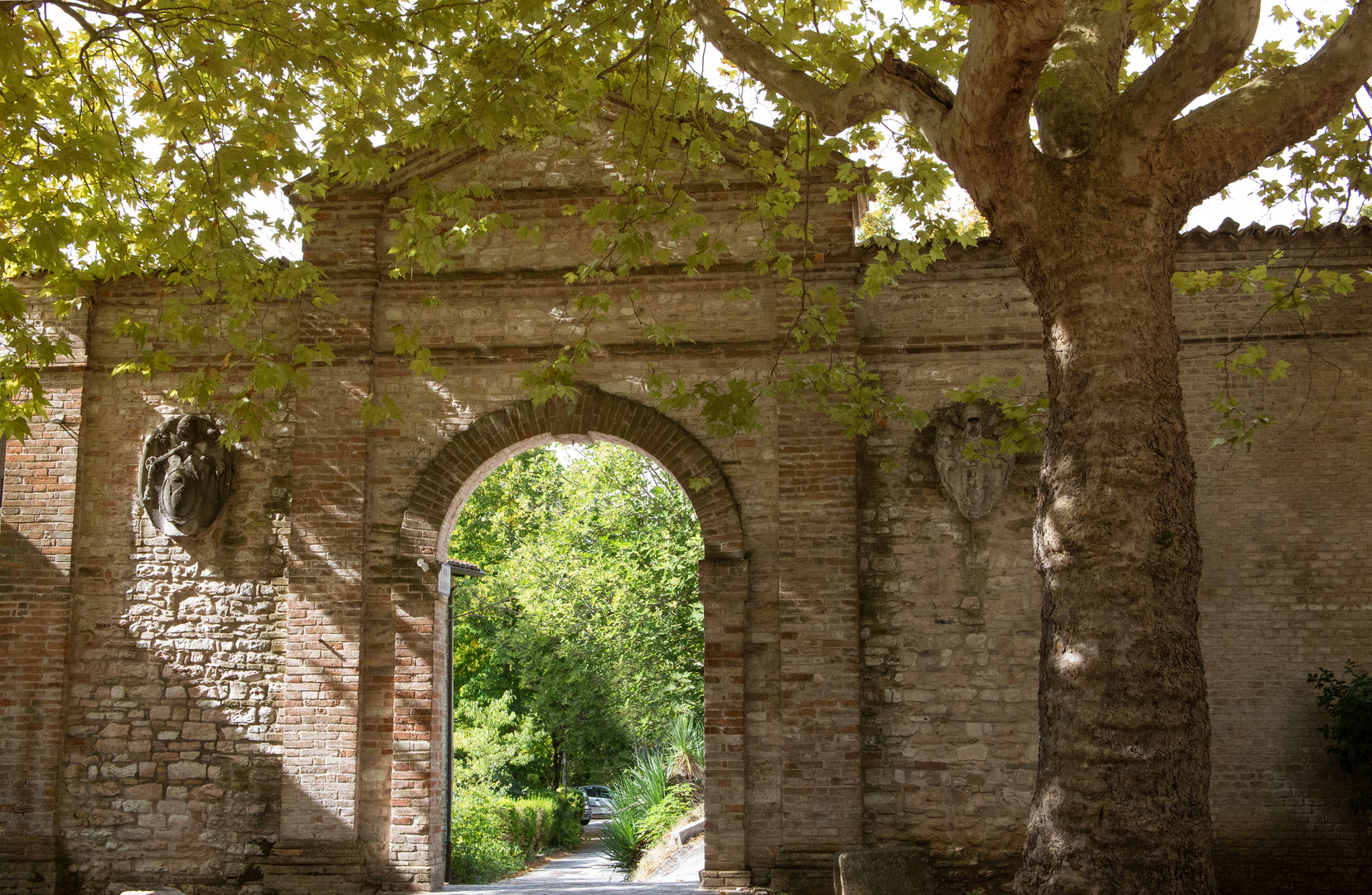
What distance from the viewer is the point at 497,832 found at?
1592cm

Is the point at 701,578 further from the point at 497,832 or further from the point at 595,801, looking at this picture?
the point at 595,801

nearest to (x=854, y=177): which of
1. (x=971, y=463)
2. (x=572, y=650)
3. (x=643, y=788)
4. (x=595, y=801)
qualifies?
(x=971, y=463)

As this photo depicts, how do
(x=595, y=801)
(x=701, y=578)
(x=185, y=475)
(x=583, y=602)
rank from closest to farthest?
(x=701, y=578) < (x=185, y=475) < (x=583, y=602) < (x=595, y=801)

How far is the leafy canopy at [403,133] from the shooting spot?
645 centimetres

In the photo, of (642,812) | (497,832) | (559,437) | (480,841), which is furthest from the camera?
(497,832)

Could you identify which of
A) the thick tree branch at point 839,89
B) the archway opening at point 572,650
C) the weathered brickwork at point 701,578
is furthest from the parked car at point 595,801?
the thick tree branch at point 839,89

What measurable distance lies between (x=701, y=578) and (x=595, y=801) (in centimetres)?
2064

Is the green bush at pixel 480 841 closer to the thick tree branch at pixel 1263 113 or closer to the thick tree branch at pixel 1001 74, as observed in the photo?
the thick tree branch at pixel 1001 74

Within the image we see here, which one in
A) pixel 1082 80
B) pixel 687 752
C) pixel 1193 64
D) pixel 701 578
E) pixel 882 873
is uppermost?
pixel 1082 80

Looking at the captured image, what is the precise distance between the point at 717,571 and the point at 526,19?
4.30 m

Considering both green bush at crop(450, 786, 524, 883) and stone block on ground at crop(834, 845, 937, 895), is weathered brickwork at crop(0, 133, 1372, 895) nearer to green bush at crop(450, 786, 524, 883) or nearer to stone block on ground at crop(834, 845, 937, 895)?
stone block on ground at crop(834, 845, 937, 895)

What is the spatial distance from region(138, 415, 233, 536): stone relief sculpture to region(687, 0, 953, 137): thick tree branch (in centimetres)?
555

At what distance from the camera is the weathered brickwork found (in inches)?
337

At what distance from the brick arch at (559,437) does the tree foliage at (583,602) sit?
739 centimetres
